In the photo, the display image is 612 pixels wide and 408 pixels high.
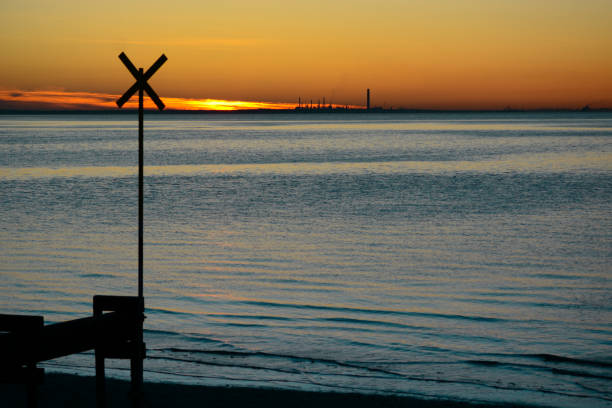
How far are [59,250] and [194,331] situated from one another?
1079 centimetres

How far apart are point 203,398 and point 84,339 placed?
2.02 meters

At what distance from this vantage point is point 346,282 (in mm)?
17078

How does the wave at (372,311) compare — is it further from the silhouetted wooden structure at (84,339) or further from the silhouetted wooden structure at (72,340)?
the silhouetted wooden structure at (72,340)

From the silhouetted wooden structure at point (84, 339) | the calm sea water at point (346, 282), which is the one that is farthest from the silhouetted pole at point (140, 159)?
the calm sea water at point (346, 282)

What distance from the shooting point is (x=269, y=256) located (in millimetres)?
20828

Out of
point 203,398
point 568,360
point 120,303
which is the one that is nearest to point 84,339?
point 120,303

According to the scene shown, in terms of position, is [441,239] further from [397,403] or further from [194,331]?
[397,403]

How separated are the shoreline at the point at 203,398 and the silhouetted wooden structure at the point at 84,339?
0.63 m

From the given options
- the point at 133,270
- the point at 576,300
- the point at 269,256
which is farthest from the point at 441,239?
the point at 133,270

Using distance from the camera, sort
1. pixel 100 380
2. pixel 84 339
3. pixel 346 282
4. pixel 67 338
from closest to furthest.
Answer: pixel 67 338 < pixel 84 339 < pixel 100 380 < pixel 346 282

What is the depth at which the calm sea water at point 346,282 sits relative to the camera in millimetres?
10430

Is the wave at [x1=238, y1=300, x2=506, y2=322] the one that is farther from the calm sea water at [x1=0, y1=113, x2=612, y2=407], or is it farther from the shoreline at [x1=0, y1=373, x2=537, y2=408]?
the shoreline at [x1=0, y1=373, x2=537, y2=408]

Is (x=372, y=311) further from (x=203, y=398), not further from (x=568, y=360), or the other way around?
(x=203, y=398)

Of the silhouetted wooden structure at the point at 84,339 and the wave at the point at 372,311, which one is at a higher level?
the silhouetted wooden structure at the point at 84,339
